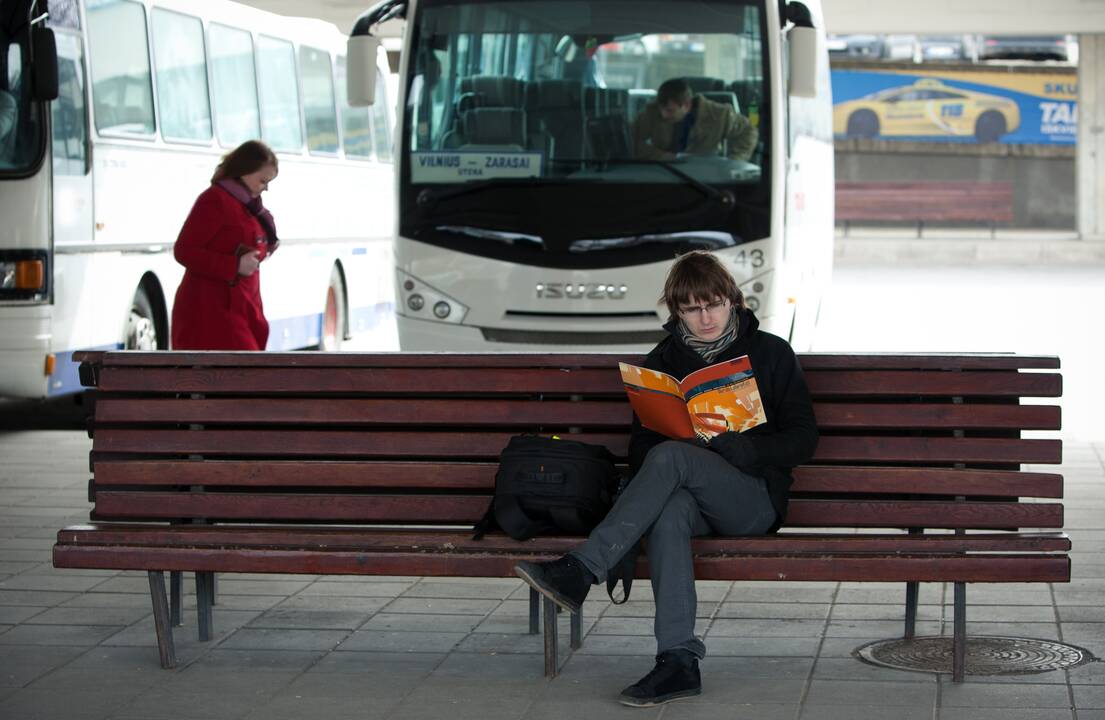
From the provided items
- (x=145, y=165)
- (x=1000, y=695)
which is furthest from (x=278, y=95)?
(x=1000, y=695)

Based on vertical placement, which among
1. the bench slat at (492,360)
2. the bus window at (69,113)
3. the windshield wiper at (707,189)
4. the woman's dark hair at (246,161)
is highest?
the bus window at (69,113)

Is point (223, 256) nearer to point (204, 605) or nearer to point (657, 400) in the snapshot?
point (204, 605)

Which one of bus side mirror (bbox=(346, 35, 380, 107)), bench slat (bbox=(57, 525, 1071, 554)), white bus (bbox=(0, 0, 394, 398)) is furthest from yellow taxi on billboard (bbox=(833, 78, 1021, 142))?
bench slat (bbox=(57, 525, 1071, 554))

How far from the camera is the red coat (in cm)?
859

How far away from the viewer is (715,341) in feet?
18.4

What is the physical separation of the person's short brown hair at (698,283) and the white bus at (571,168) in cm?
567

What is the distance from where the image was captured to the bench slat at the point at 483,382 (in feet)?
18.3

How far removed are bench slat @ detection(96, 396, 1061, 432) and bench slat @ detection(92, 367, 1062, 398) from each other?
4 centimetres

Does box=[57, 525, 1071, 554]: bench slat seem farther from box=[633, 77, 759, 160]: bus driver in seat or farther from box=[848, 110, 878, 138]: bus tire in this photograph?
box=[848, 110, 878, 138]: bus tire

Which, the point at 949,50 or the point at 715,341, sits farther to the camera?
Result: the point at 949,50

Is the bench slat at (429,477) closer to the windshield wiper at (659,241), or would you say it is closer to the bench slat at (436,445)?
the bench slat at (436,445)

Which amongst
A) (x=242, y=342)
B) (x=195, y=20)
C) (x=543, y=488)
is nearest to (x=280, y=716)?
(x=543, y=488)

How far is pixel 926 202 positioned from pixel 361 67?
35173 millimetres

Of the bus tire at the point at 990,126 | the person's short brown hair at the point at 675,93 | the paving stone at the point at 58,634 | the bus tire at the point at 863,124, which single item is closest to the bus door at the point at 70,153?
the person's short brown hair at the point at 675,93
